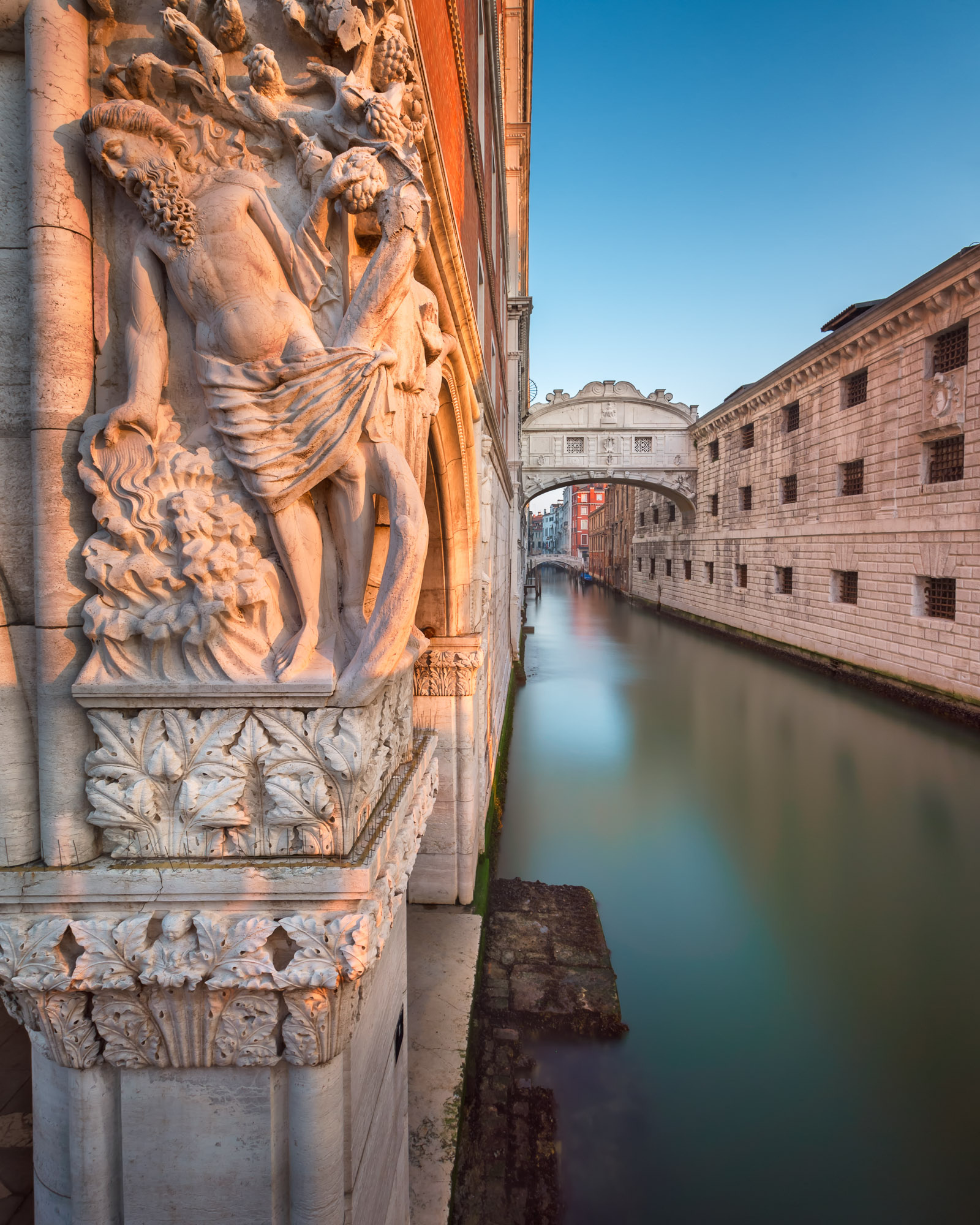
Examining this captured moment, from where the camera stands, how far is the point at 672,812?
865 cm

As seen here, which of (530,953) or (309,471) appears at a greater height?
(309,471)

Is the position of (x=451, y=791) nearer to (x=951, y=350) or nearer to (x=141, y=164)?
(x=141, y=164)

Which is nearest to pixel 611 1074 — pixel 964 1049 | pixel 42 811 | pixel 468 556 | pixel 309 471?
pixel 964 1049

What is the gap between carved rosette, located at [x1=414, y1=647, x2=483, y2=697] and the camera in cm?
523

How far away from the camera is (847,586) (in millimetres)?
16547

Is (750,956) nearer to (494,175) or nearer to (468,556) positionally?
(468,556)

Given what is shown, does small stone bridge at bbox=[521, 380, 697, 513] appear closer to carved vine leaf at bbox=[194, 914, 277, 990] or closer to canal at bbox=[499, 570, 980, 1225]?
canal at bbox=[499, 570, 980, 1225]

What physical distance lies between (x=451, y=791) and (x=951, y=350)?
45.4ft

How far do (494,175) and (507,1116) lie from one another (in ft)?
34.8

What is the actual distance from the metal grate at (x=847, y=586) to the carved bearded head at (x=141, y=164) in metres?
17.5

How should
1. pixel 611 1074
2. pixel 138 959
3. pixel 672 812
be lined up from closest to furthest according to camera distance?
pixel 138 959
pixel 611 1074
pixel 672 812

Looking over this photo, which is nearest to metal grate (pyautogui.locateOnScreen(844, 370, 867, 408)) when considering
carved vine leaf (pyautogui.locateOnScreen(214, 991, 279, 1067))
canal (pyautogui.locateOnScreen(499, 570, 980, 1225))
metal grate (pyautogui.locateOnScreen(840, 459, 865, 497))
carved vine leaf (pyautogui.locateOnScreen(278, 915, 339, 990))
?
metal grate (pyautogui.locateOnScreen(840, 459, 865, 497))

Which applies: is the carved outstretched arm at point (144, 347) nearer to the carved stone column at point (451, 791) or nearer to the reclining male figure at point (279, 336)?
the reclining male figure at point (279, 336)

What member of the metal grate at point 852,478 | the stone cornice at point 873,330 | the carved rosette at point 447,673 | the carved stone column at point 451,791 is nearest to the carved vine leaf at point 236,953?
the carved rosette at point 447,673
